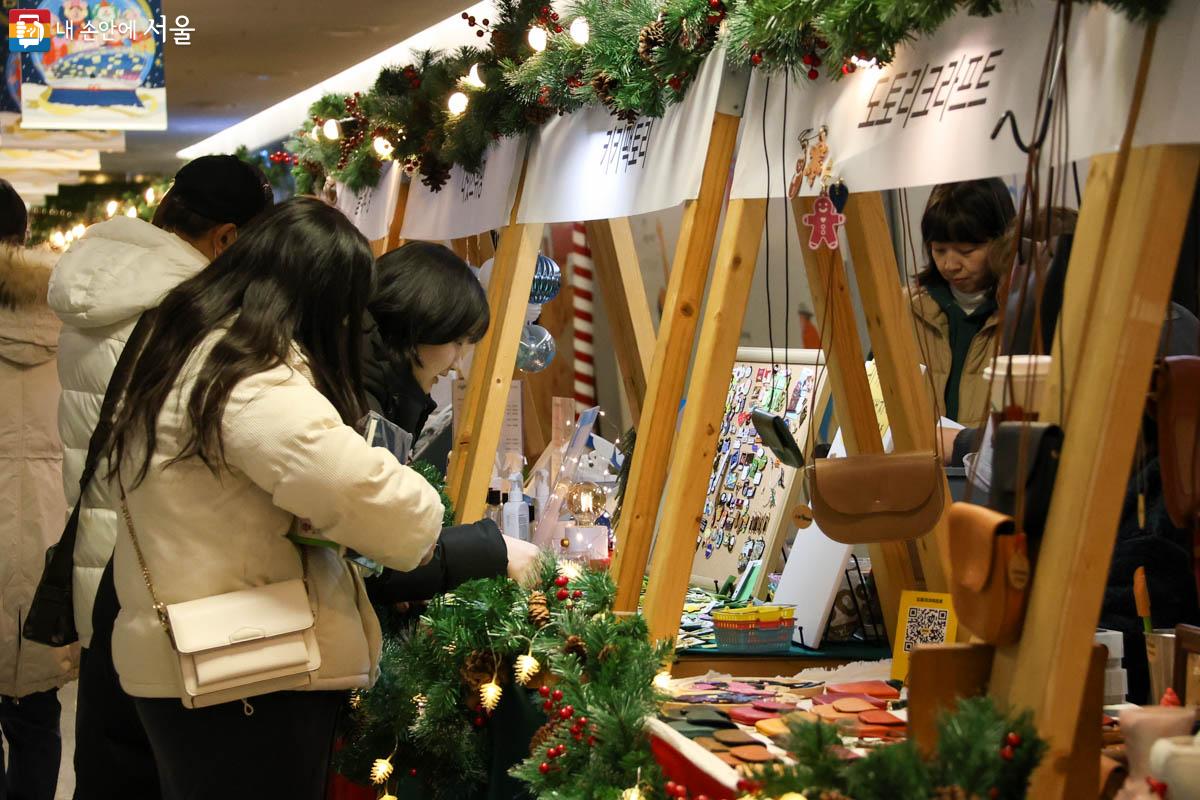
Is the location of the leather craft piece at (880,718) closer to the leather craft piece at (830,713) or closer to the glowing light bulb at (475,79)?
the leather craft piece at (830,713)

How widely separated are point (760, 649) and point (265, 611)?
1.19 meters

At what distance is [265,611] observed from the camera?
2258 mm

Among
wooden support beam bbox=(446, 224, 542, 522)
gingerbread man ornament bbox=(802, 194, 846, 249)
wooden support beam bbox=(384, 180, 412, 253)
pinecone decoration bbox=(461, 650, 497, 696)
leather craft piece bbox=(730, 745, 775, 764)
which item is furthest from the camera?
wooden support beam bbox=(384, 180, 412, 253)

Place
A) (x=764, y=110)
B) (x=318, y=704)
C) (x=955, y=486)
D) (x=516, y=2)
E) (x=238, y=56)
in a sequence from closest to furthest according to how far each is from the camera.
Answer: (x=318, y=704), (x=764, y=110), (x=955, y=486), (x=516, y=2), (x=238, y=56)

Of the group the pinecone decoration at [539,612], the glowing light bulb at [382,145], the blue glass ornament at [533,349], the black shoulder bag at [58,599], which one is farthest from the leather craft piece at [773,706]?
the glowing light bulb at [382,145]

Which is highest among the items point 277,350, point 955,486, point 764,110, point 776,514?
point 764,110

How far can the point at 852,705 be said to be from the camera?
242cm

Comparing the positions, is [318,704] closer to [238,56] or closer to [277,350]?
[277,350]

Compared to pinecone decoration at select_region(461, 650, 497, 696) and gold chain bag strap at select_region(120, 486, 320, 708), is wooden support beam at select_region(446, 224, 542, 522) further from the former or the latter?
gold chain bag strap at select_region(120, 486, 320, 708)

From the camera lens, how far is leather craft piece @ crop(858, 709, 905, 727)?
2.30 m

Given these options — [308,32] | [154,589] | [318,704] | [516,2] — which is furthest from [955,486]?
[308,32]

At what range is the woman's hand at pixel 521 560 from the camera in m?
2.92

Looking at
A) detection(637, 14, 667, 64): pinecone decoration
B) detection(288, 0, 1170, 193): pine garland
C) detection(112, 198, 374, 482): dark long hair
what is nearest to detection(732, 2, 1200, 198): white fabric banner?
detection(288, 0, 1170, 193): pine garland

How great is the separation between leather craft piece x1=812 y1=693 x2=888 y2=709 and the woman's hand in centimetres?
68
